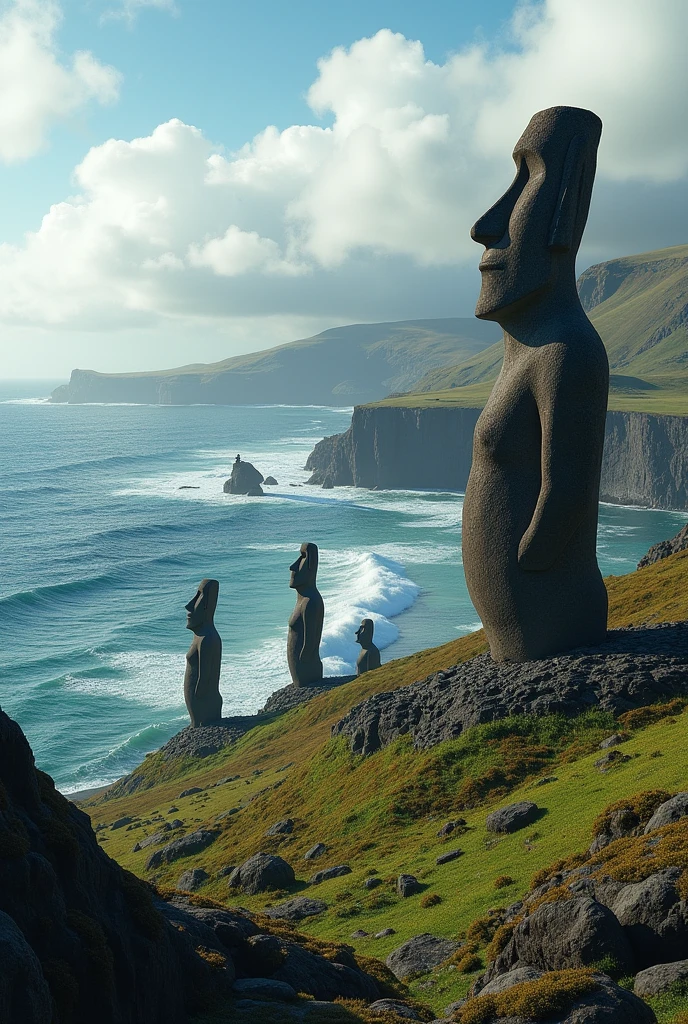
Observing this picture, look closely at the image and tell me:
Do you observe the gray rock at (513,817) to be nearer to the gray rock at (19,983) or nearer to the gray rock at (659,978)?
the gray rock at (659,978)

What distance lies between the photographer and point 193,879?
1617 centimetres

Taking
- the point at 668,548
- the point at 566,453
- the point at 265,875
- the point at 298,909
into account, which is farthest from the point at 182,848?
the point at 668,548

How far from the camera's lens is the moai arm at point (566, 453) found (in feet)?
47.9

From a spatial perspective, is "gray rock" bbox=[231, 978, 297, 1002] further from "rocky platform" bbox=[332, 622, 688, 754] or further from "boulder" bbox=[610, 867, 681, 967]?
"rocky platform" bbox=[332, 622, 688, 754]

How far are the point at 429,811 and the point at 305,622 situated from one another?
16.5 meters

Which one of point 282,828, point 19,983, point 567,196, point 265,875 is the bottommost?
point 282,828

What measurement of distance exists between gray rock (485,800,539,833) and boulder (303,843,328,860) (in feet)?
11.2

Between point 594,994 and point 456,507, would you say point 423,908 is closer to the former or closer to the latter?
point 594,994

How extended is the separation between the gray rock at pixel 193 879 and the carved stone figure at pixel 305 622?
13.9m

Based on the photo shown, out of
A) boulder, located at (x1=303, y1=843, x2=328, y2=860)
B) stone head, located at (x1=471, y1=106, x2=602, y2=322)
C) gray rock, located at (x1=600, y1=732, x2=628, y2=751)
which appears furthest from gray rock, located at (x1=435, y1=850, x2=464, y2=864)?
stone head, located at (x1=471, y1=106, x2=602, y2=322)

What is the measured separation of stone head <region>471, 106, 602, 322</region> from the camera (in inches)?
583

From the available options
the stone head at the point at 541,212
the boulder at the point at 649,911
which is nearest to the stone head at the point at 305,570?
the stone head at the point at 541,212

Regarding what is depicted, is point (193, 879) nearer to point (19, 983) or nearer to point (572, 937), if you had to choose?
point (572, 937)

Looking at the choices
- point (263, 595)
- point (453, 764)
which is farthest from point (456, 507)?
point (453, 764)
